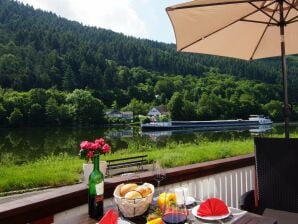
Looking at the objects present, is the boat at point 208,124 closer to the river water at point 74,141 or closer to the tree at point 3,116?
the river water at point 74,141

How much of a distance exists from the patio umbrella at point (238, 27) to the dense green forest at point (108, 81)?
2236 inches

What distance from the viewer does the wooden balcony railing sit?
5.49 ft

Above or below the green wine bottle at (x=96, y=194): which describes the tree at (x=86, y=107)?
above

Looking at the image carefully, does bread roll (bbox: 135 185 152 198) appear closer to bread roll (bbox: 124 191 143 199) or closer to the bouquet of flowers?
bread roll (bbox: 124 191 143 199)

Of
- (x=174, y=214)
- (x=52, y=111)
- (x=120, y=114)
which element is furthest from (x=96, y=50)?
(x=174, y=214)

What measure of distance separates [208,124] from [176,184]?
5711 centimetres

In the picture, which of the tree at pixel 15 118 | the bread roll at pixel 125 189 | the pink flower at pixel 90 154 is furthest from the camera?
the tree at pixel 15 118

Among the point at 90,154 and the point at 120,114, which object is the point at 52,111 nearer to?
the point at 120,114

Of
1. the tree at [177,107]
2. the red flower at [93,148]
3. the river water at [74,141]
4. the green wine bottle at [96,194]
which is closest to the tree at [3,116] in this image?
the river water at [74,141]

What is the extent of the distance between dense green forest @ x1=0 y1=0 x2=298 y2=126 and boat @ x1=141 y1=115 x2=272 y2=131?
494 centimetres

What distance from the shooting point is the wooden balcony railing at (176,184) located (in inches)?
65.9

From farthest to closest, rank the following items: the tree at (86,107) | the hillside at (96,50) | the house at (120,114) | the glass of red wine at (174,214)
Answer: the hillside at (96,50)
the house at (120,114)
the tree at (86,107)
the glass of red wine at (174,214)

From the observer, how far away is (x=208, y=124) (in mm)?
58625

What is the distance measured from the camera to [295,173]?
235 cm
